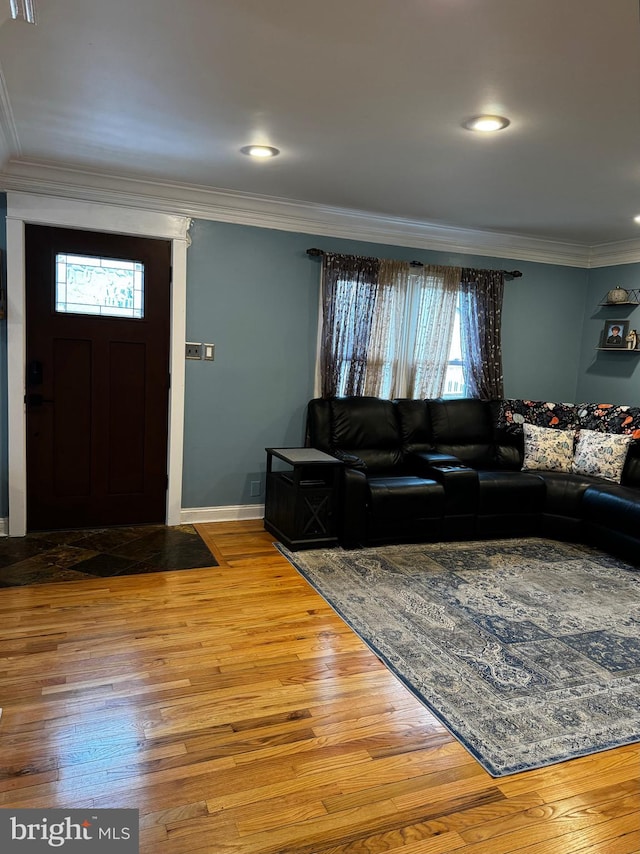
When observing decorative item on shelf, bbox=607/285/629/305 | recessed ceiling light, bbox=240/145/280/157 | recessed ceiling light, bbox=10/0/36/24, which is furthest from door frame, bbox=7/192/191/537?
decorative item on shelf, bbox=607/285/629/305

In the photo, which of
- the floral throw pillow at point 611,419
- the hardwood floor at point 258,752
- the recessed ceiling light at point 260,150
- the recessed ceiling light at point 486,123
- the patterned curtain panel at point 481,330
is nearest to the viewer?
the hardwood floor at point 258,752

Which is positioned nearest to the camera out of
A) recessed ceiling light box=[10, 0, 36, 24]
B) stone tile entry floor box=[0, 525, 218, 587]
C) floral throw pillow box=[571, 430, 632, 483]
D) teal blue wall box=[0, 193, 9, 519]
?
recessed ceiling light box=[10, 0, 36, 24]

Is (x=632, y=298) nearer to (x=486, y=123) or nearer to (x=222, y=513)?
(x=486, y=123)

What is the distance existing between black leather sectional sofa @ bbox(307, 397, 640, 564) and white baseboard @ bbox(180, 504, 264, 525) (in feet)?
2.40

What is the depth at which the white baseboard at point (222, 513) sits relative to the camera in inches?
183

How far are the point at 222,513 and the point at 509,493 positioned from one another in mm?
2235

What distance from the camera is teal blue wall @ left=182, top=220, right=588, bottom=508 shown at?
4527 mm

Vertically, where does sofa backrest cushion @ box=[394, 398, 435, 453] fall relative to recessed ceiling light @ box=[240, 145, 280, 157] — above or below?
below

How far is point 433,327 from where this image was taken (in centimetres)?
525

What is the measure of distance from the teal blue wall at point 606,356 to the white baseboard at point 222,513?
137 inches

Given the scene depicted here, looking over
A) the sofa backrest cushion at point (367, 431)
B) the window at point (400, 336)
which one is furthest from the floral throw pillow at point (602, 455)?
the sofa backrest cushion at point (367, 431)

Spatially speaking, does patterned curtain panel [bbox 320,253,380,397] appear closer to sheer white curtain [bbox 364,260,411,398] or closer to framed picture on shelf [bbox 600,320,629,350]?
sheer white curtain [bbox 364,260,411,398]

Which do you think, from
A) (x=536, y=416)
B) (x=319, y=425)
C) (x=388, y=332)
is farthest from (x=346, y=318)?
(x=536, y=416)

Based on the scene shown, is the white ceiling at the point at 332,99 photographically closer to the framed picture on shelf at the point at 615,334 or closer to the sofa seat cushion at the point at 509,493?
the framed picture on shelf at the point at 615,334
